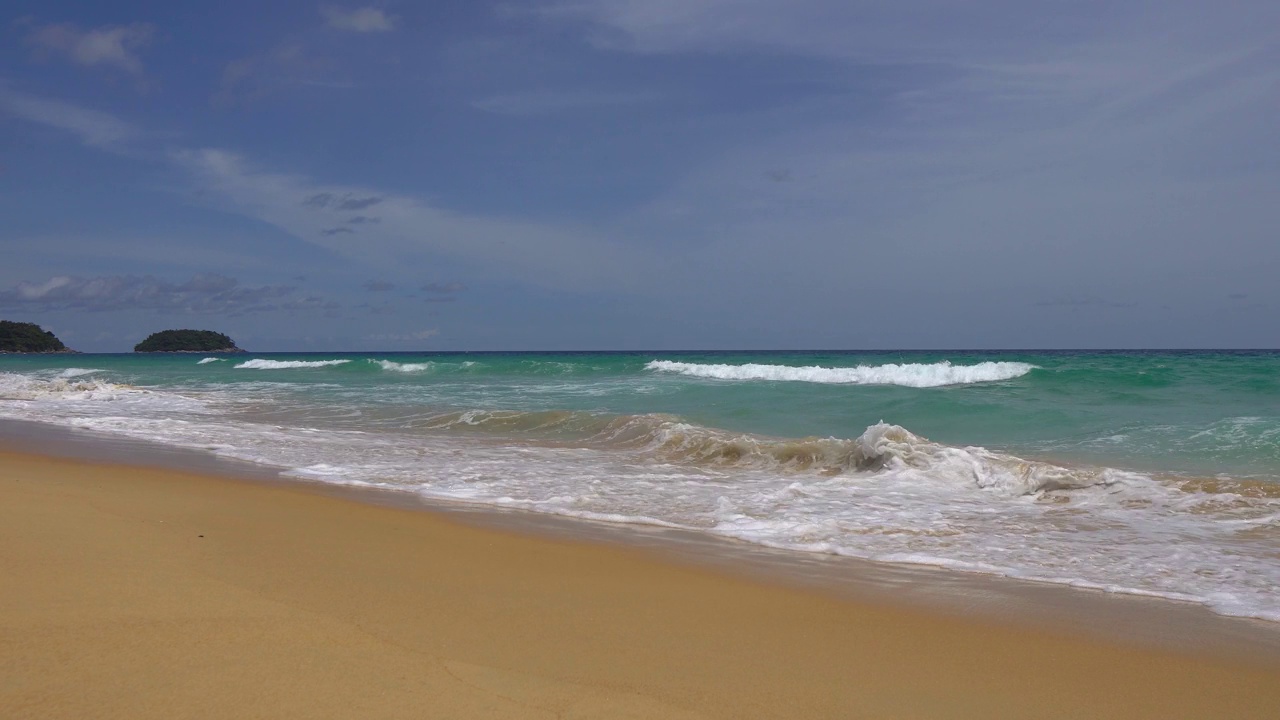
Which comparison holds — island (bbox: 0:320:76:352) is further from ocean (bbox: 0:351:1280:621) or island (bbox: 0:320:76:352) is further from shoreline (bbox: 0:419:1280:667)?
shoreline (bbox: 0:419:1280:667)

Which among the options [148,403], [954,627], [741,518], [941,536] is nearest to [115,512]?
[741,518]

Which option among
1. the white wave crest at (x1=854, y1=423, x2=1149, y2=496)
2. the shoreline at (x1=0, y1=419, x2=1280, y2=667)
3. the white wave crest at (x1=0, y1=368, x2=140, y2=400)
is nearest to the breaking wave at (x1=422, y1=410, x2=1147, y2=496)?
the white wave crest at (x1=854, y1=423, x2=1149, y2=496)

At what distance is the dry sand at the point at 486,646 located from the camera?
2.47 m

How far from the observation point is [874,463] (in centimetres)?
885

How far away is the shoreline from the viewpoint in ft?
11.8

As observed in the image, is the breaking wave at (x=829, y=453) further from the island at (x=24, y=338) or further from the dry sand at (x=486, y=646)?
the island at (x=24, y=338)

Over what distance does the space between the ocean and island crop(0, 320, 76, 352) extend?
83501 mm

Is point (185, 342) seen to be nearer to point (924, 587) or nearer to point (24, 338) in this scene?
point (24, 338)

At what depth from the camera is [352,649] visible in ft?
9.29

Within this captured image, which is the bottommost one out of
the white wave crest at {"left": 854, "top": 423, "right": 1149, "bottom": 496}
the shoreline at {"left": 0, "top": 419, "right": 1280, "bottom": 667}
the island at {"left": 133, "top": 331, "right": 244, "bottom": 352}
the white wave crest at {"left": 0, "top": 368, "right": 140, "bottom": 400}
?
the shoreline at {"left": 0, "top": 419, "right": 1280, "bottom": 667}

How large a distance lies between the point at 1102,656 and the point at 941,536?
93.8 inches

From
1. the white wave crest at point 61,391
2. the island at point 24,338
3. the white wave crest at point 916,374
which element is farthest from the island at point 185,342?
the white wave crest at point 916,374

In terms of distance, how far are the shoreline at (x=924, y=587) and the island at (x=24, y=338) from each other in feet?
327

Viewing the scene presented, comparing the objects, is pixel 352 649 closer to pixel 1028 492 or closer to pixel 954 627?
pixel 954 627
